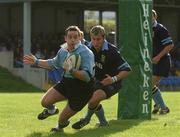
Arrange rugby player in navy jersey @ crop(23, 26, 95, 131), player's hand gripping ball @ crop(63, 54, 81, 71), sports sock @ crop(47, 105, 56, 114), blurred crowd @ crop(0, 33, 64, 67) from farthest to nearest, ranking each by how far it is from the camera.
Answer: blurred crowd @ crop(0, 33, 64, 67) → sports sock @ crop(47, 105, 56, 114) → rugby player in navy jersey @ crop(23, 26, 95, 131) → player's hand gripping ball @ crop(63, 54, 81, 71)

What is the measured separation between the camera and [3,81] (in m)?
29.7

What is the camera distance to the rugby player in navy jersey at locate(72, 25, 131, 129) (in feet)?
31.2

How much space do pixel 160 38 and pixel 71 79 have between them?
12.1 ft

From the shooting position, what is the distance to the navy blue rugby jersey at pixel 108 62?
383 inches

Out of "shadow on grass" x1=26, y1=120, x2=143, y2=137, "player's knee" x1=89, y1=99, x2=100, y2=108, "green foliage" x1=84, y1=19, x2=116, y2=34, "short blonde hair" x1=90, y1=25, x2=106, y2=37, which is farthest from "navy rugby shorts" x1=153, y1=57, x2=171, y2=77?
"green foliage" x1=84, y1=19, x2=116, y2=34

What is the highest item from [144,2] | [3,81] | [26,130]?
[144,2]

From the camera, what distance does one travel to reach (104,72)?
9.84m

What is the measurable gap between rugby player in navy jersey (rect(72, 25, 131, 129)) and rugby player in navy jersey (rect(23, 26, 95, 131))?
1.96ft

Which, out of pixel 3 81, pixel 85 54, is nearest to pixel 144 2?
pixel 85 54

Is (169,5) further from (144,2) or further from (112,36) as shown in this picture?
(144,2)

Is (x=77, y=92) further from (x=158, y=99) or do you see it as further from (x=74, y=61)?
(x=158, y=99)

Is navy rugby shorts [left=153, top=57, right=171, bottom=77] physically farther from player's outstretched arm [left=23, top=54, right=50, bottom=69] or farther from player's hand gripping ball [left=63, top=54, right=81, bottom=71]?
player's hand gripping ball [left=63, top=54, right=81, bottom=71]

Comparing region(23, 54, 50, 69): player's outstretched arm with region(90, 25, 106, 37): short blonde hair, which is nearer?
region(23, 54, 50, 69): player's outstretched arm

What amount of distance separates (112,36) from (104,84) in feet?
84.7
